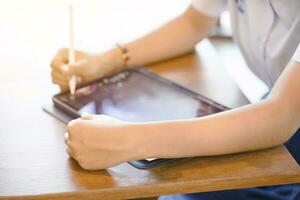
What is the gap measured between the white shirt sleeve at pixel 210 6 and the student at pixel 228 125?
0.35 feet

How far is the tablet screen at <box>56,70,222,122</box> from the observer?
94cm

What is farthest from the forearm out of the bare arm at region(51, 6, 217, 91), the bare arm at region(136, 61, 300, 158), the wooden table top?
the bare arm at region(136, 61, 300, 158)

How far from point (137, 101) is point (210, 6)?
1.14ft

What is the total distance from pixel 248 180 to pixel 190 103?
252 mm

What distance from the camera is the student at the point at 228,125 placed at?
779mm

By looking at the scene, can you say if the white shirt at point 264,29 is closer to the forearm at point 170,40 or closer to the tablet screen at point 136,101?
the forearm at point 170,40

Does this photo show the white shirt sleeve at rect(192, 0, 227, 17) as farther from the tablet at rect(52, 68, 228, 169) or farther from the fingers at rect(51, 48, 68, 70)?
the fingers at rect(51, 48, 68, 70)

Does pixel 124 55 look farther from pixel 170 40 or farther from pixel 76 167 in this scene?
pixel 76 167

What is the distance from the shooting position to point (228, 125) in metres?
0.81

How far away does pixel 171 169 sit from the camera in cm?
79

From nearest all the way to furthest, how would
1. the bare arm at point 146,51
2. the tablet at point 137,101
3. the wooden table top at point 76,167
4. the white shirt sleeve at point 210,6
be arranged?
the wooden table top at point 76,167 < the tablet at point 137,101 < the bare arm at point 146,51 < the white shirt sleeve at point 210,6

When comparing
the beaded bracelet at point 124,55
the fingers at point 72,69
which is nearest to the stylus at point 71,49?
the fingers at point 72,69

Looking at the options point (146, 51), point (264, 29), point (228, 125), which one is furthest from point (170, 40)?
point (228, 125)

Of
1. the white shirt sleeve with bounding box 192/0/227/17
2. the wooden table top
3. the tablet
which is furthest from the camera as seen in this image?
the white shirt sleeve with bounding box 192/0/227/17
